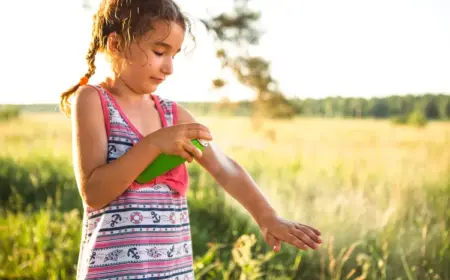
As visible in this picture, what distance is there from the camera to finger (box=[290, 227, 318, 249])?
5.01ft

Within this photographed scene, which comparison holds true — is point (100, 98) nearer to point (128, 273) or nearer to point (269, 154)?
point (128, 273)

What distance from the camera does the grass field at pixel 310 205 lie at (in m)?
2.80

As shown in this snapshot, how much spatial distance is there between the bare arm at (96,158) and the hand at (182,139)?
1.2 inches

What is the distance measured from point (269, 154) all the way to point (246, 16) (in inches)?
40.3

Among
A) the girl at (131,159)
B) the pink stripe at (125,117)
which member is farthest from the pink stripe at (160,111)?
the pink stripe at (125,117)

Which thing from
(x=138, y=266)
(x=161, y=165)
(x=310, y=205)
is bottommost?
(x=310, y=205)

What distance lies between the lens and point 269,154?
4.16 m

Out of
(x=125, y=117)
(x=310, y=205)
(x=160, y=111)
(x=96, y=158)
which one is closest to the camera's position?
(x=96, y=158)

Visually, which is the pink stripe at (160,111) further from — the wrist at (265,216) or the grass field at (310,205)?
the grass field at (310,205)

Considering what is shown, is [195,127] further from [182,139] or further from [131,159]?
[131,159]

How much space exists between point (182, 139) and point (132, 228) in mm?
301

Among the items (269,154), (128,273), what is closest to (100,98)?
(128,273)

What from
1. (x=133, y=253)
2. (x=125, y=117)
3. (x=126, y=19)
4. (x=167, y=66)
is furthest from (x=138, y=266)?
(x=126, y=19)

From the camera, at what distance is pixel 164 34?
58.9 inches
